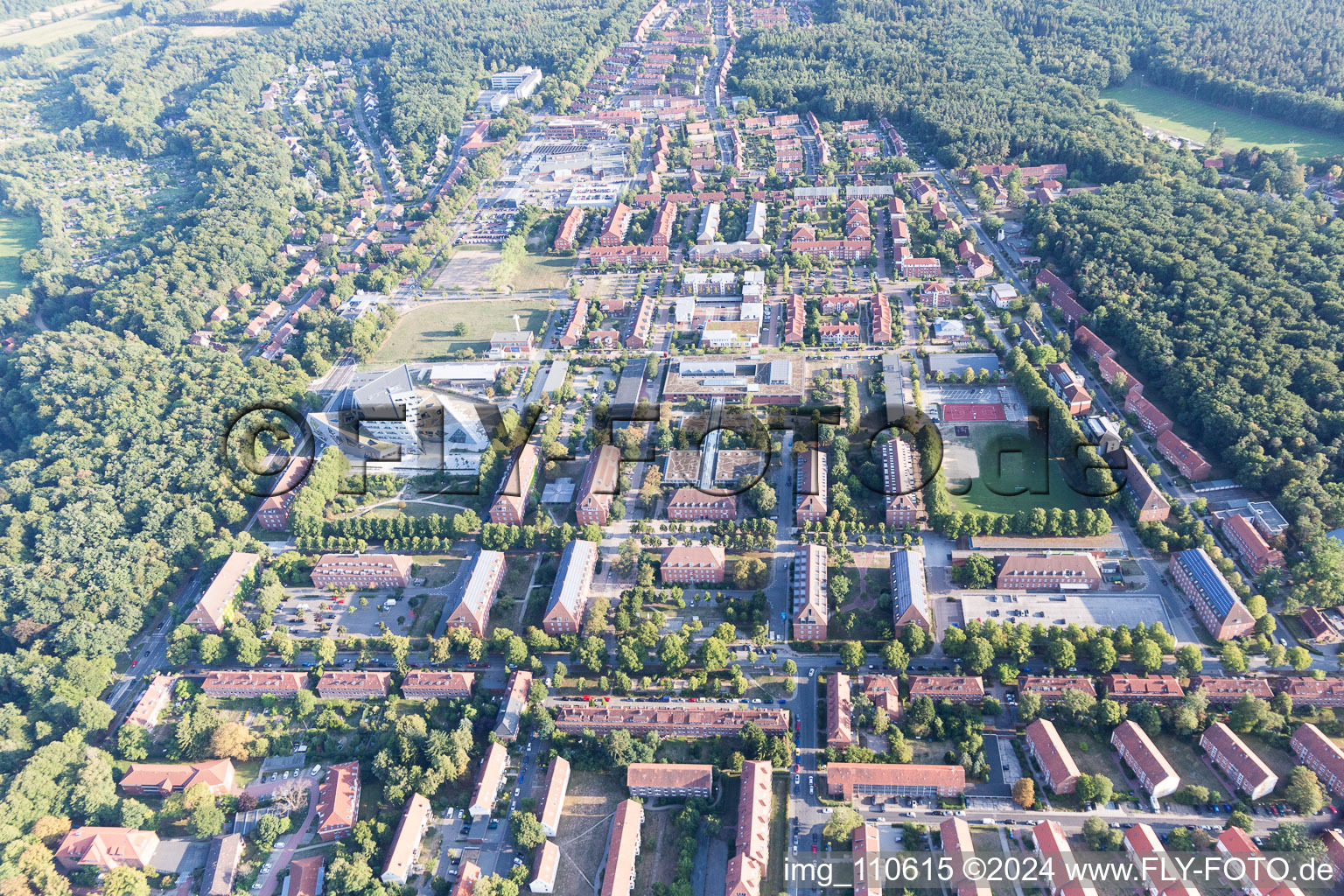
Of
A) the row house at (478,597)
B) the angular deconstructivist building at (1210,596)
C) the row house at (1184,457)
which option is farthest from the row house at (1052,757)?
the row house at (478,597)

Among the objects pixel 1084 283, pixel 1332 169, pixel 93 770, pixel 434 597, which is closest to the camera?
pixel 93 770

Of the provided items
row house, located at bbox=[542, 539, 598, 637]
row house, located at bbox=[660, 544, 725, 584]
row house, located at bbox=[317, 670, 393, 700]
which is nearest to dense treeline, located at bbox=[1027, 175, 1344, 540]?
row house, located at bbox=[660, 544, 725, 584]

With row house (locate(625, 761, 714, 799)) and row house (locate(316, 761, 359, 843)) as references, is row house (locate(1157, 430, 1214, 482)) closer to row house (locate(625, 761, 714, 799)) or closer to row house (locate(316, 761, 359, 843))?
row house (locate(625, 761, 714, 799))

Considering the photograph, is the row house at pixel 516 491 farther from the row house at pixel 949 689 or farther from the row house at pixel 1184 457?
the row house at pixel 1184 457

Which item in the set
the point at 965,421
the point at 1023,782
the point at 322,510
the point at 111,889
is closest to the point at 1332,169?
the point at 965,421

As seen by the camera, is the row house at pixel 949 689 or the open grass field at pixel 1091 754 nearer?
the open grass field at pixel 1091 754

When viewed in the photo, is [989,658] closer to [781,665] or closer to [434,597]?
[781,665]

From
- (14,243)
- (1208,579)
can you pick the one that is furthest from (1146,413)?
(14,243)
